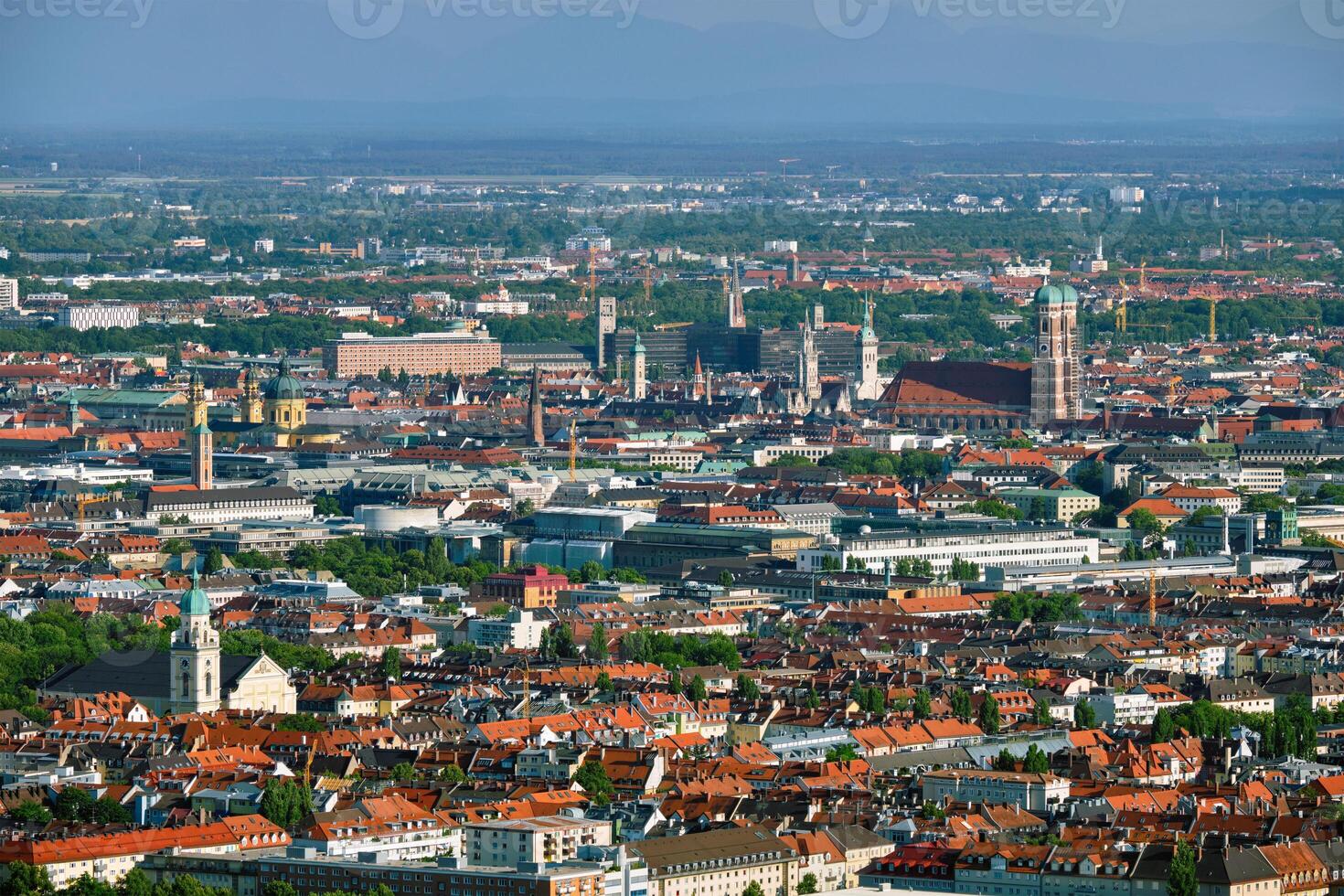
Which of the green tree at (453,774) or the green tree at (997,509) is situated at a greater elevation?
the green tree at (453,774)

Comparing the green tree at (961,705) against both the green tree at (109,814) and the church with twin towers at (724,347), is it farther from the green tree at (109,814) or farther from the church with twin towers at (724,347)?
the church with twin towers at (724,347)

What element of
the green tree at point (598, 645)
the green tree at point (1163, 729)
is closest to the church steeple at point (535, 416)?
the green tree at point (598, 645)

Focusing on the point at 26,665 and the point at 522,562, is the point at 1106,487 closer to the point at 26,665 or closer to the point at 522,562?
the point at 522,562

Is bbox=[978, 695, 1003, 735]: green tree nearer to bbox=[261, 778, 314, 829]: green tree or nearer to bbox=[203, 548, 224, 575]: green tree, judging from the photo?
bbox=[261, 778, 314, 829]: green tree

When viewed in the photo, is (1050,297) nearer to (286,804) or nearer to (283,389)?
(283,389)

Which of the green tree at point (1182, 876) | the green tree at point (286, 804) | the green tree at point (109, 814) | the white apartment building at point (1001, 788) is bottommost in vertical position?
the white apartment building at point (1001, 788)

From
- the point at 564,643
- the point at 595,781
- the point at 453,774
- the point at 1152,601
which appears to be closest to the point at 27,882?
the point at 595,781
